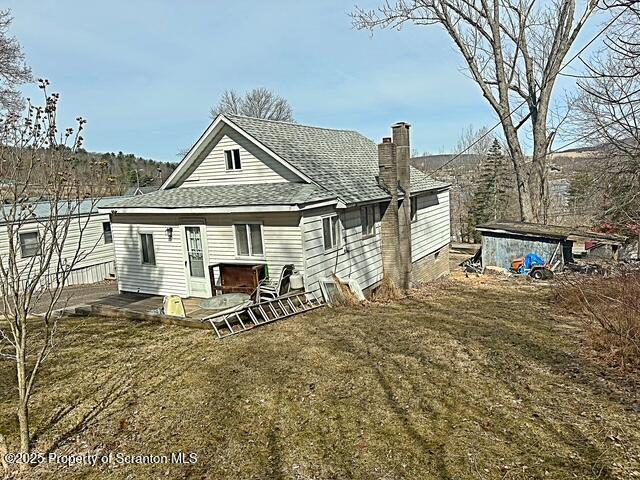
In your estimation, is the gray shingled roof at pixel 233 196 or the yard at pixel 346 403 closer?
the yard at pixel 346 403

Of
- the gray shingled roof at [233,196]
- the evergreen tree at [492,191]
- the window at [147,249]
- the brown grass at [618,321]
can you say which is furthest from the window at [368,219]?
the evergreen tree at [492,191]

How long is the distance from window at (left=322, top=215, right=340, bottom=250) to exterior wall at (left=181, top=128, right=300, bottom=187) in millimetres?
1604

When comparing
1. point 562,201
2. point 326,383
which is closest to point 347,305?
point 326,383

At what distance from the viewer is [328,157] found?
1564 centimetres

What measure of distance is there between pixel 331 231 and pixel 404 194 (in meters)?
4.04

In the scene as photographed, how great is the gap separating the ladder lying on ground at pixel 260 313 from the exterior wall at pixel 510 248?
10536 mm

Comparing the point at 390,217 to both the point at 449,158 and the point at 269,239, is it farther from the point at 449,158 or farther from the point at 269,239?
the point at 449,158

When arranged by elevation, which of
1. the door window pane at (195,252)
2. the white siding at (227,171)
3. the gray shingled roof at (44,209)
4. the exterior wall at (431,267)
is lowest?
the exterior wall at (431,267)

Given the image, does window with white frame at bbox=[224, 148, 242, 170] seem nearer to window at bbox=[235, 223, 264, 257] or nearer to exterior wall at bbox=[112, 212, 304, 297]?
exterior wall at bbox=[112, 212, 304, 297]

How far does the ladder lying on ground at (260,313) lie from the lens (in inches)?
375

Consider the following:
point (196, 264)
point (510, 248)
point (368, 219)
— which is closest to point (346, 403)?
point (196, 264)

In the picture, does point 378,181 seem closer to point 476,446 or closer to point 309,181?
point 309,181

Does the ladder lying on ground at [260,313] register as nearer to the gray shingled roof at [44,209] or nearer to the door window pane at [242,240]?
the door window pane at [242,240]

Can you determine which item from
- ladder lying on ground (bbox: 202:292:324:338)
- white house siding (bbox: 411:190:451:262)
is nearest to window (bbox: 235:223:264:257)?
ladder lying on ground (bbox: 202:292:324:338)
